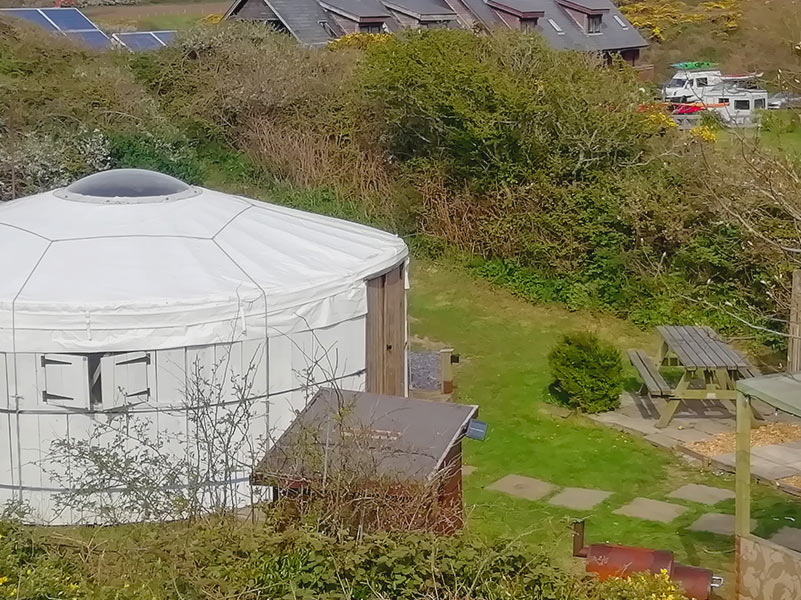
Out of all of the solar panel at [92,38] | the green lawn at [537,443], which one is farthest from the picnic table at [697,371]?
the solar panel at [92,38]

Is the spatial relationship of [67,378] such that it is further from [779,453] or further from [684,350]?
[779,453]

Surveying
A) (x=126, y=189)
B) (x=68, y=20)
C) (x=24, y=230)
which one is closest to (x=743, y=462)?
(x=126, y=189)

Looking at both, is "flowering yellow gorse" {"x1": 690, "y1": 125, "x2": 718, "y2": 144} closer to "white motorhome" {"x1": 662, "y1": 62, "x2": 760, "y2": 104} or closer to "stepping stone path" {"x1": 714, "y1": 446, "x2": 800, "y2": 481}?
"stepping stone path" {"x1": 714, "y1": 446, "x2": 800, "y2": 481}

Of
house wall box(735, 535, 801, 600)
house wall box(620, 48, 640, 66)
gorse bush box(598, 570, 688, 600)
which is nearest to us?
gorse bush box(598, 570, 688, 600)

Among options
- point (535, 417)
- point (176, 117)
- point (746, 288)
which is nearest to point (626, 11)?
point (176, 117)

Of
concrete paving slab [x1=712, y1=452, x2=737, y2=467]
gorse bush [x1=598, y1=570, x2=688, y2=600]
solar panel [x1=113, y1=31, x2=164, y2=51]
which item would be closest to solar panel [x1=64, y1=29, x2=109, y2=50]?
solar panel [x1=113, y1=31, x2=164, y2=51]

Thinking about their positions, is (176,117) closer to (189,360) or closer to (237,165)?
(237,165)
